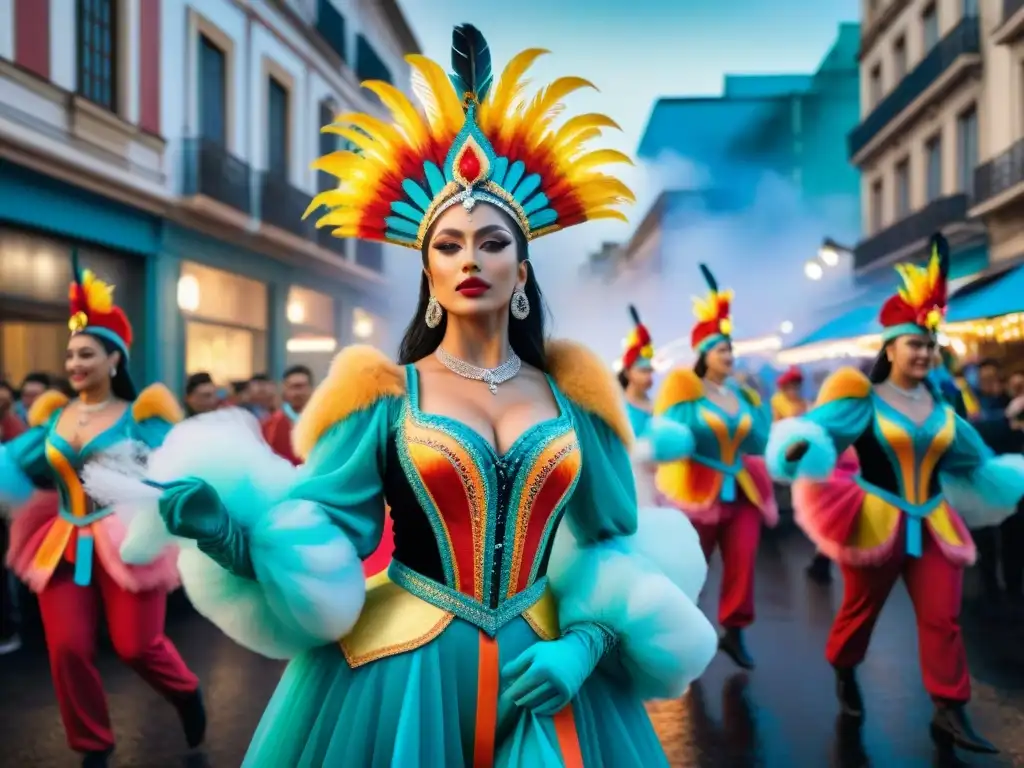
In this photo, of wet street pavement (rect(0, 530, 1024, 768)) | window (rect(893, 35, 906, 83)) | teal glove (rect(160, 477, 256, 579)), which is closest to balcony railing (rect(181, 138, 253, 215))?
wet street pavement (rect(0, 530, 1024, 768))

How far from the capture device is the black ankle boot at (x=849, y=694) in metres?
4.43

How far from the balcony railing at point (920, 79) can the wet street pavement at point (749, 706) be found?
1084 centimetres

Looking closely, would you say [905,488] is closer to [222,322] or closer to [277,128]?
[222,322]

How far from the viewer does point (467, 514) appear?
2.00 meters

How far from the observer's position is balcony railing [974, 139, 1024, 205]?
12523 millimetres

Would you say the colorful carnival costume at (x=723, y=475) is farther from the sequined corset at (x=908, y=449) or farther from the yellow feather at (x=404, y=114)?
the yellow feather at (x=404, y=114)

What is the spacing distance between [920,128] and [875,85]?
3.46 m

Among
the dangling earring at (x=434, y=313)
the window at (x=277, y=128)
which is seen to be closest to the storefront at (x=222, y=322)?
the window at (x=277, y=128)

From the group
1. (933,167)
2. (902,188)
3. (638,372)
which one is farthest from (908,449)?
(902,188)

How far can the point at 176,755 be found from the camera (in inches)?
157

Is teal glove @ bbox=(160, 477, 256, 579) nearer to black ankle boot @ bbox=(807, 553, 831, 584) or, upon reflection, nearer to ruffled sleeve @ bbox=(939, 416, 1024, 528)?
ruffled sleeve @ bbox=(939, 416, 1024, 528)

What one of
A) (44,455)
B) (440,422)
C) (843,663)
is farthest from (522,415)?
(843,663)

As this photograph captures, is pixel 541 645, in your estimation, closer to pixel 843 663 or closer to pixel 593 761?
pixel 593 761

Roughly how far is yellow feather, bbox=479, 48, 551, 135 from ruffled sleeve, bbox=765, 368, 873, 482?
8.36 ft
